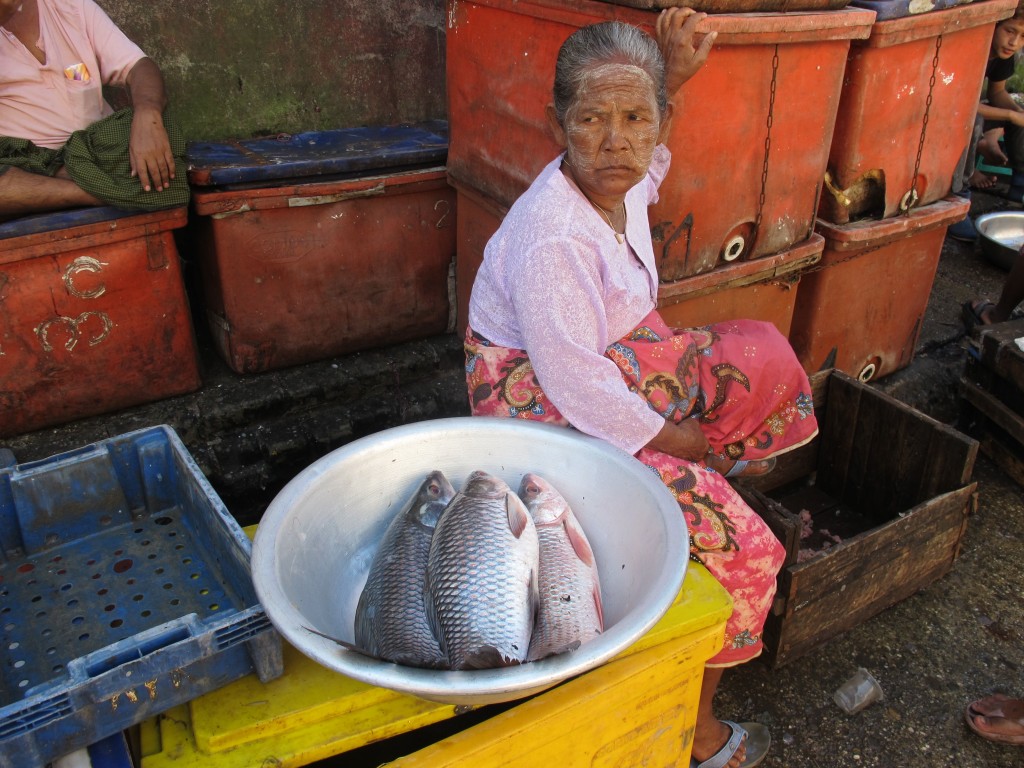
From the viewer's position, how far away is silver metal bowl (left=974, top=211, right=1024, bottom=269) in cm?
516

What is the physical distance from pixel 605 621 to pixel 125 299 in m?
2.16

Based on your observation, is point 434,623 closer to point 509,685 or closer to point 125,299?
point 509,685

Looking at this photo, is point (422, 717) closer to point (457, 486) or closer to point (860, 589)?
point (457, 486)

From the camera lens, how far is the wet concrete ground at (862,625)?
251 cm

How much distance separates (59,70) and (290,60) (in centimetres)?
105

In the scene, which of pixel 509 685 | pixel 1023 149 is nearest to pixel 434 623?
pixel 509 685

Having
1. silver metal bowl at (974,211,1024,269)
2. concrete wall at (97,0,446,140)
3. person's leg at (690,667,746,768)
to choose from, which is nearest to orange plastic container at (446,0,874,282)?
concrete wall at (97,0,446,140)

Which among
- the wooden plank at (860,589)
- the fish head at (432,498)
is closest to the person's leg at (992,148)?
the wooden plank at (860,589)

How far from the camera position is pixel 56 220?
9.16 feet

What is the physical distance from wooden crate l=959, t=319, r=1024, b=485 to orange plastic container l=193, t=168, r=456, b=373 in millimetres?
2286

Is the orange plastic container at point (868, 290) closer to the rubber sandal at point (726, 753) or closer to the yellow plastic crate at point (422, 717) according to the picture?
the rubber sandal at point (726, 753)

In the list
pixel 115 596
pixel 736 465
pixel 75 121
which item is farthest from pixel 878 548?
pixel 75 121

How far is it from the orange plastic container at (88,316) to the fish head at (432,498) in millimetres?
1680

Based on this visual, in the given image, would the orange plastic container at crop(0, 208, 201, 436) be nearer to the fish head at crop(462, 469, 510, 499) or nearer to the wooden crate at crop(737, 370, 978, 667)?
the fish head at crop(462, 469, 510, 499)
